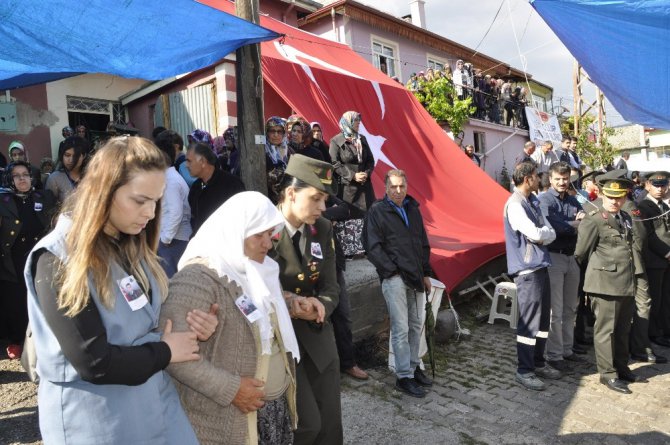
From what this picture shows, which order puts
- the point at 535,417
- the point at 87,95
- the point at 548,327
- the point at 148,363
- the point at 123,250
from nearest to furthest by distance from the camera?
the point at 148,363, the point at 123,250, the point at 535,417, the point at 548,327, the point at 87,95

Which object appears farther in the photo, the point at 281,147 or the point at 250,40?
the point at 281,147

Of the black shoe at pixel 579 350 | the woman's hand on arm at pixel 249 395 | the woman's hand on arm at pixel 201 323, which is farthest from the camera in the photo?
the black shoe at pixel 579 350

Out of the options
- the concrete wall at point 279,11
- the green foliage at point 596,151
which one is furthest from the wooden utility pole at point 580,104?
the concrete wall at point 279,11

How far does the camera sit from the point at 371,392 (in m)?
4.20

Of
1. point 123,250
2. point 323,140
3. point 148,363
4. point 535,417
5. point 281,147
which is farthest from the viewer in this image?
point 323,140

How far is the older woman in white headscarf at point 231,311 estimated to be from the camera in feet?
5.70

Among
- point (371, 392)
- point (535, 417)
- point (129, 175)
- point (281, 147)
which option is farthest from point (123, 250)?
point (281, 147)

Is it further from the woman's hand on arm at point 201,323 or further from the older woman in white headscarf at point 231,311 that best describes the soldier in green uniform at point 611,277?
the woman's hand on arm at point 201,323

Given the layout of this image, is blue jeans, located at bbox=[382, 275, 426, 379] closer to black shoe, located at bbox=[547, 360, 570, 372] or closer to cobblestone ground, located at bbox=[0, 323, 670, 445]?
cobblestone ground, located at bbox=[0, 323, 670, 445]

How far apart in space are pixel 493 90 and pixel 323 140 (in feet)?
46.6

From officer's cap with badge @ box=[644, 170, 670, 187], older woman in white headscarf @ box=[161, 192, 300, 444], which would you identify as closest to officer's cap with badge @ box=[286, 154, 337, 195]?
older woman in white headscarf @ box=[161, 192, 300, 444]

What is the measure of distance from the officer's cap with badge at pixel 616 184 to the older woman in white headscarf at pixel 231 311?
367 centimetres

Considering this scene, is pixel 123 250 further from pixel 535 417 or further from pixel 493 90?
pixel 493 90

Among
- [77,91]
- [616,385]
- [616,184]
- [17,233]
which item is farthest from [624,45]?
[77,91]
